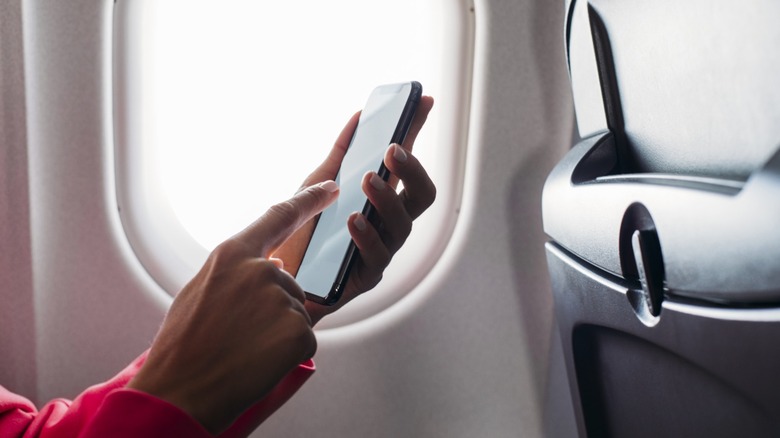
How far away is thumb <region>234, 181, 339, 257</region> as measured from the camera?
0.58m

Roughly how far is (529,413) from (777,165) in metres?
0.96

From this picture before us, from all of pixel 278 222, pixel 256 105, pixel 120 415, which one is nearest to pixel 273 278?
pixel 278 222

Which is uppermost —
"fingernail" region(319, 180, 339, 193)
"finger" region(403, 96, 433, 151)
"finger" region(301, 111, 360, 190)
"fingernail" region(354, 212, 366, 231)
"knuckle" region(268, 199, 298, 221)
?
"finger" region(403, 96, 433, 151)

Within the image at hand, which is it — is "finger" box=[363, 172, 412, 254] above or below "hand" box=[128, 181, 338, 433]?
above

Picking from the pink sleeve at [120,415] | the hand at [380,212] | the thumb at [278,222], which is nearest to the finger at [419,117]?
the hand at [380,212]

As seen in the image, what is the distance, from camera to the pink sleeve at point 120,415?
1.68 ft

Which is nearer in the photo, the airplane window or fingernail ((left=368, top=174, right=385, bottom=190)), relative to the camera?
fingernail ((left=368, top=174, right=385, bottom=190))

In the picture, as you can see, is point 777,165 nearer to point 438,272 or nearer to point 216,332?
point 216,332

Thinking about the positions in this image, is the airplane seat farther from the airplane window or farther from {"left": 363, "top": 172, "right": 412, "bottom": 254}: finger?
the airplane window

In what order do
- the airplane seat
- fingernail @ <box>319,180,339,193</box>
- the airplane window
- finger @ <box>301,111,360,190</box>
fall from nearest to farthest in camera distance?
the airplane seat < fingernail @ <box>319,180,339,193</box> < finger @ <box>301,111,360,190</box> < the airplane window

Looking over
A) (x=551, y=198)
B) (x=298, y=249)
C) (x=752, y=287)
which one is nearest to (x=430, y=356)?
(x=298, y=249)

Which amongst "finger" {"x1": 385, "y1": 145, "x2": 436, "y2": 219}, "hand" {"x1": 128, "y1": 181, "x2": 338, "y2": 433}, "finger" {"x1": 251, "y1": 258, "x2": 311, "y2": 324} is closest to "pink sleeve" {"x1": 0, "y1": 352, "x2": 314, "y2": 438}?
"hand" {"x1": 128, "y1": 181, "x2": 338, "y2": 433}

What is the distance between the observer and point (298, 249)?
0.87 metres

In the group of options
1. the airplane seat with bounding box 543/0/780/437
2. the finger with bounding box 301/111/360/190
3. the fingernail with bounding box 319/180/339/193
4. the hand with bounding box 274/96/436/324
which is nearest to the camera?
the airplane seat with bounding box 543/0/780/437
